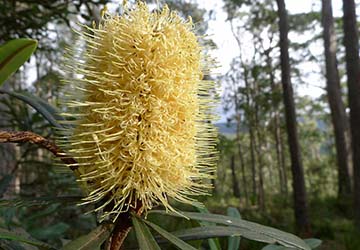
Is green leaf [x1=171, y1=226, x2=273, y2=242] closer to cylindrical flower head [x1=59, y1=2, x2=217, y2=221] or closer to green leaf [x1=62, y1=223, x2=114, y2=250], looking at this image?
cylindrical flower head [x1=59, y1=2, x2=217, y2=221]

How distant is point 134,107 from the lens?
103 centimetres

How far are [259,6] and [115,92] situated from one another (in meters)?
15.3

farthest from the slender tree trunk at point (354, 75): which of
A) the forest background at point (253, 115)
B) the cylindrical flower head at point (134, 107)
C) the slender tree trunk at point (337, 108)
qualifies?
the cylindrical flower head at point (134, 107)

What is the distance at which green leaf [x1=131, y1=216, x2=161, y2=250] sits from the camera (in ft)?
3.12

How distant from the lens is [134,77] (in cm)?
105

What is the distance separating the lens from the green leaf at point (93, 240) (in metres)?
0.96

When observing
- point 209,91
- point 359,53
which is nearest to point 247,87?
point 359,53

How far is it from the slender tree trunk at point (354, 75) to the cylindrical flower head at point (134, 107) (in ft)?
19.5

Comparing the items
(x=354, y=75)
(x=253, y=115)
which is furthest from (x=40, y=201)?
(x=253, y=115)

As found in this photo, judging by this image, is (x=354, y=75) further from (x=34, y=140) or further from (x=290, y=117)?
(x=34, y=140)

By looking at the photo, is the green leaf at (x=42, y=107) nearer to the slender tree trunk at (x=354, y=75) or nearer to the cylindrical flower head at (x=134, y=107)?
the cylindrical flower head at (x=134, y=107)

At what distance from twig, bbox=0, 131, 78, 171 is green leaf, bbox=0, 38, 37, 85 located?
156 mm

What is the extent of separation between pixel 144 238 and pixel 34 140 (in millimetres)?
361

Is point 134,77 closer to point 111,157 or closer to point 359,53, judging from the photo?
point 111,157
